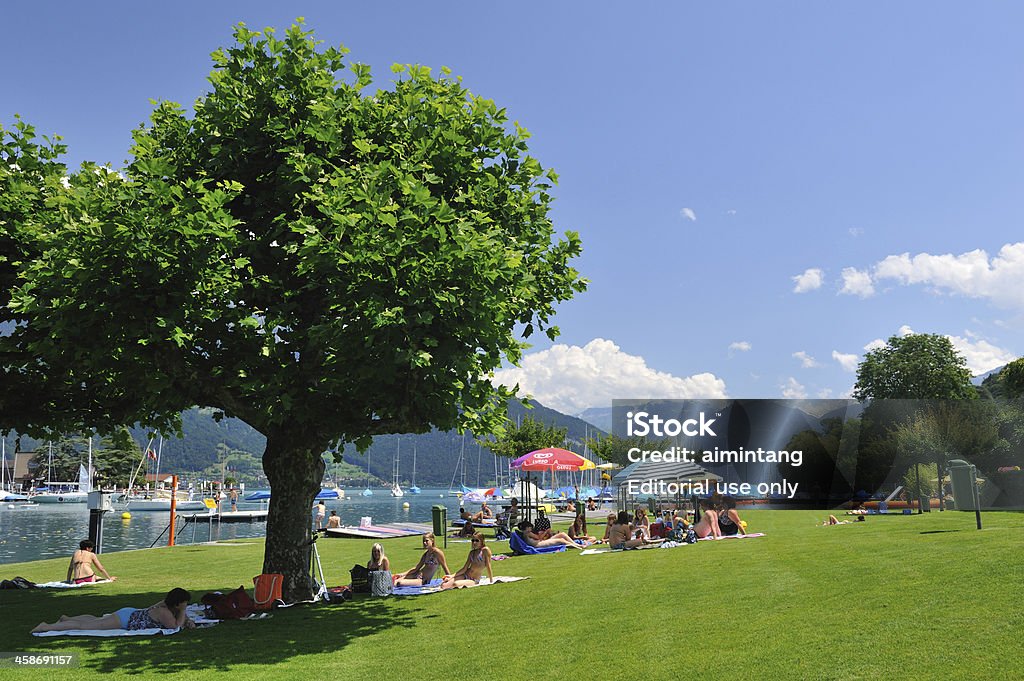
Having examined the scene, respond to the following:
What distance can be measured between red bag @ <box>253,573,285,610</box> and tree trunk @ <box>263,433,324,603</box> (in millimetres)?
661

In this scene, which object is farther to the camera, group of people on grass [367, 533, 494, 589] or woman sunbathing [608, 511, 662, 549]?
woman sunbathing [608, 511, 662, 549]

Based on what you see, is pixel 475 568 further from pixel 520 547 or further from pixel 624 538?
pixel 624 538

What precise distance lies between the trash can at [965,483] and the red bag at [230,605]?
1823 cm

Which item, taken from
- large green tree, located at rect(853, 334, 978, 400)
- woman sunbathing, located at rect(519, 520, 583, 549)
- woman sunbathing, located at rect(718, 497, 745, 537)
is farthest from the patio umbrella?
large green tree, located at rect(853, 334, 978, 400)

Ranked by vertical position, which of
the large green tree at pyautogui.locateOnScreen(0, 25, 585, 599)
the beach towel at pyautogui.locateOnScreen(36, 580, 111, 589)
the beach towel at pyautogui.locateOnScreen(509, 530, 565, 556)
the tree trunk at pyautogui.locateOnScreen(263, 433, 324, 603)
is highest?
the large green tree at pyautogui.locateOnScreen(0, 25, 585, 599)

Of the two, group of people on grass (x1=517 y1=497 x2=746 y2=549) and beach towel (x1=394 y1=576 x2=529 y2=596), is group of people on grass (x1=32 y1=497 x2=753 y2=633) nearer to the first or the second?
group of people on grass (x1=517 y1=497 x2=746 y2=549)

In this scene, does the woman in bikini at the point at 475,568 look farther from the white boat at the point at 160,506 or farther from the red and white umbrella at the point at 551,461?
the white boat at the point at 160,506

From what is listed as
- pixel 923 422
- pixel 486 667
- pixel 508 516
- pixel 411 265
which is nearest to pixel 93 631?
pixel 486 667

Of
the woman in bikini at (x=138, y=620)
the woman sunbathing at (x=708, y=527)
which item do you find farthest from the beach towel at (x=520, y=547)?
the woman in bikini at (x=138, y=620)

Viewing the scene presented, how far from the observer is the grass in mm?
8805

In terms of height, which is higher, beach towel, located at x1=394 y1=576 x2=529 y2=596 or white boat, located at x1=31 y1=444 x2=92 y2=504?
beach towel, located at x1=394 y1=576 x2=529 y2=596

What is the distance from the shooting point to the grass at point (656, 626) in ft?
28.9

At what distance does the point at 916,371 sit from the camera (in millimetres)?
80625

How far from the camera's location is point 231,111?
1377 cm
